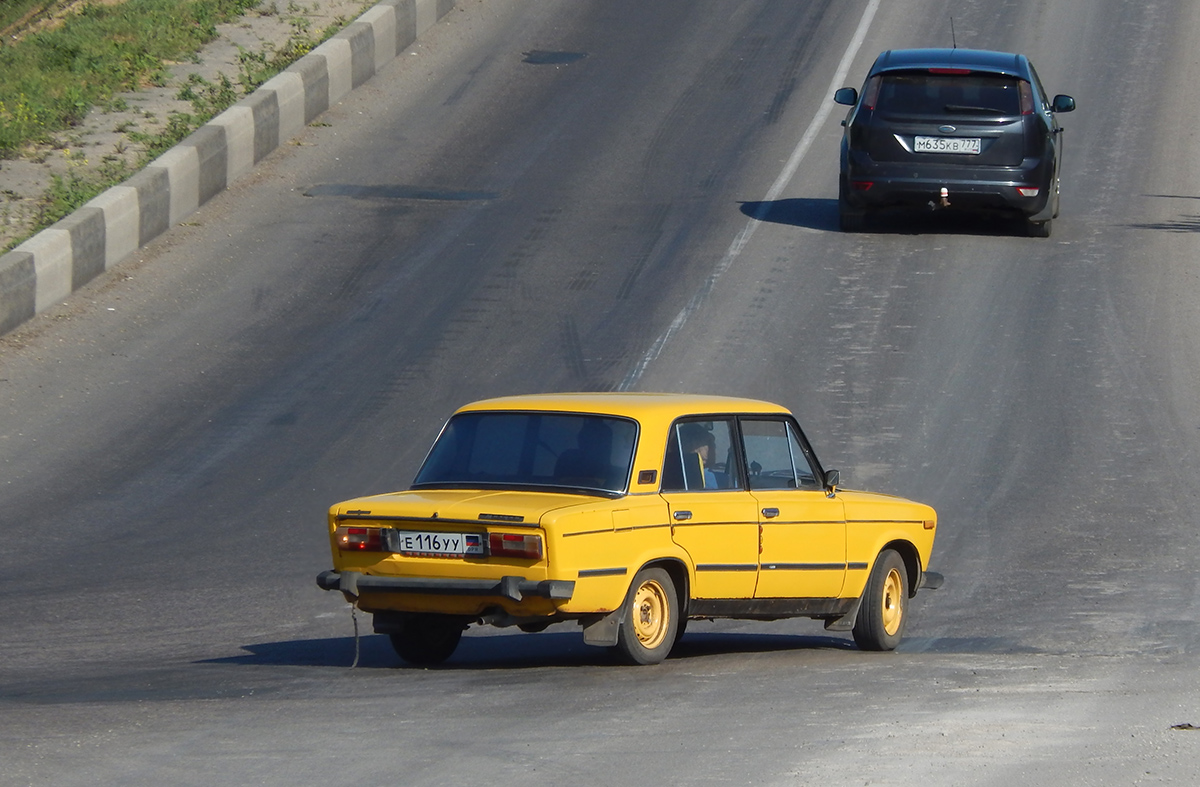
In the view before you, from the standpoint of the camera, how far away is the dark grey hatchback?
671 inches

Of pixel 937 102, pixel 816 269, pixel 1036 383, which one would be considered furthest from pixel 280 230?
pixel 1036 383

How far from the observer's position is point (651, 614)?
7.98 metres

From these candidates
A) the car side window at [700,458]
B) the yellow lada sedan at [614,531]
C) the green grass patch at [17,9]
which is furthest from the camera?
the green grass patch at [17,9]

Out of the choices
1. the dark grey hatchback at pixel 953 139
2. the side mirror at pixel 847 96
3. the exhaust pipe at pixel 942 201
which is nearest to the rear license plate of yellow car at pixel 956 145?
the dark grey hatchback at pixel 953 139

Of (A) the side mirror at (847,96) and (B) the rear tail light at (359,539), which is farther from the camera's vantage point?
(A) the side mirror at (847,96)

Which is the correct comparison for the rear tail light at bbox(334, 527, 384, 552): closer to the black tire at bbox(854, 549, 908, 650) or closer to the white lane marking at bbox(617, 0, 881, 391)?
the black tire at bbox(854, 549, 908, 650)

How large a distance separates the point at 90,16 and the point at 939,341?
1297 cm

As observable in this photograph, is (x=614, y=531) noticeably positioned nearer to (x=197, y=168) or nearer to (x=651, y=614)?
(x=651, y=614)

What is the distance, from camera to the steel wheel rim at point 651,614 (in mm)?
7891

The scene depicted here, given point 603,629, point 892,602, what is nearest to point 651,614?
point 603,629

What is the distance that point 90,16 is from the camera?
2267 cm

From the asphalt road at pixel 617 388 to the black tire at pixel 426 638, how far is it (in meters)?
0.22

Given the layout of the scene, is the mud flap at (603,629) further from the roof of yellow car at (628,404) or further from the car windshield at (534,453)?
the roof of yellow car at (628,404)

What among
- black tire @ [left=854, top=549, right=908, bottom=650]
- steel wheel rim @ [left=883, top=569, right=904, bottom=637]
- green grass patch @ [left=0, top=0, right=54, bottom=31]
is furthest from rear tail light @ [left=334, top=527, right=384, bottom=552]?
green grass patch @ [left=0, top=0, right=54, bottom=31]
